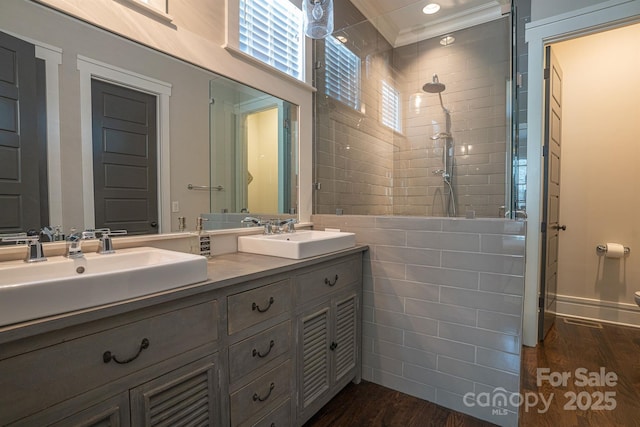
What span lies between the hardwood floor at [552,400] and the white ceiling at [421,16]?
2.52 metres

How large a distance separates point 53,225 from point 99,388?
2.13 ft

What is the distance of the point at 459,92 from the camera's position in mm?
2715

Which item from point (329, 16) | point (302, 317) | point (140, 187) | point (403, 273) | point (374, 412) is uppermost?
point (329, 16)

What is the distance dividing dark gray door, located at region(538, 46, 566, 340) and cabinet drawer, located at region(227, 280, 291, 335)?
2.19 m

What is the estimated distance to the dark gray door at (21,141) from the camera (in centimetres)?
103

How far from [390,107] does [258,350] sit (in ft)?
8.00

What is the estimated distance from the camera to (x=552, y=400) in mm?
1842

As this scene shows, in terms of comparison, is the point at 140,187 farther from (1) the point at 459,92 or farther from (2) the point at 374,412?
(1) the point at 459,92

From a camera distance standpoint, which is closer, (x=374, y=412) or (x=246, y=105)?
(x=374, y=412)

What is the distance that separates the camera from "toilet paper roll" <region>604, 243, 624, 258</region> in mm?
2757

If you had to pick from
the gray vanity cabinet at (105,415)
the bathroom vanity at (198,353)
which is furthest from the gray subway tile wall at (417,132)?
the gray vanity cabinet at (105,415)

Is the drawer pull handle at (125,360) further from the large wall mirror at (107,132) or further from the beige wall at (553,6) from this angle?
the beige wall at (553,6)

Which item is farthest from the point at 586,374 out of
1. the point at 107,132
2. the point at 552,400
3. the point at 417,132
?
the point at 107,132

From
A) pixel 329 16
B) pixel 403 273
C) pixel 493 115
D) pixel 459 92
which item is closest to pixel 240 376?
pixel 403 273
